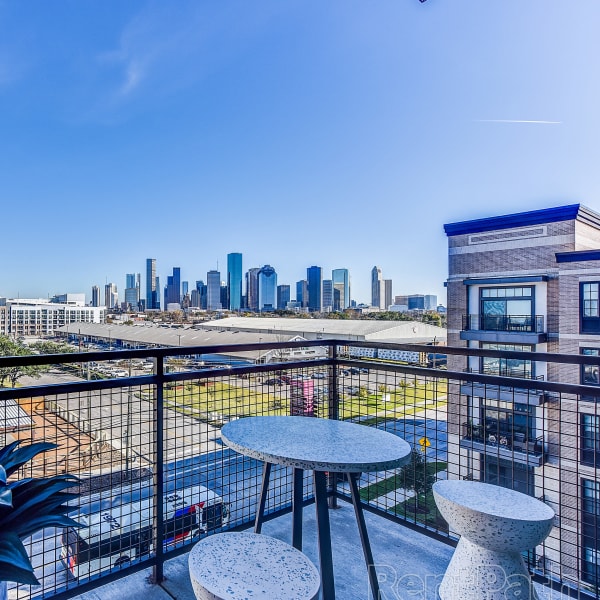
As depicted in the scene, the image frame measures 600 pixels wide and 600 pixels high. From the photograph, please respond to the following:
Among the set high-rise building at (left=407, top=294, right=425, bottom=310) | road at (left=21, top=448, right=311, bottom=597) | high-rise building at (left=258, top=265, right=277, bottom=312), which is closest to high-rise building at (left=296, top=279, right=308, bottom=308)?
high-rise building at (left=258, top=265, right=277, bottom=312)

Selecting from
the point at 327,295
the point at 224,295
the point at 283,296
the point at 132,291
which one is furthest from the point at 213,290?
the point at 327,295

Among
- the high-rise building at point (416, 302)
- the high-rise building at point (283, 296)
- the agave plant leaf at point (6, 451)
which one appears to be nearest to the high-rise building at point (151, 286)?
the high-rise building at point (283, 296)

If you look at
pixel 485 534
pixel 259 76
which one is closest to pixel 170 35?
pixel 259 76

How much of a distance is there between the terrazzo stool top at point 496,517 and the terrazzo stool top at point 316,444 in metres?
0.20

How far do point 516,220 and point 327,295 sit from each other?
20.3 ft

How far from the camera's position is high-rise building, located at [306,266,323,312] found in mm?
13320

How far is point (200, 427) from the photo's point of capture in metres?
1.91

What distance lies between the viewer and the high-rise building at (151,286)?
14.0 metres

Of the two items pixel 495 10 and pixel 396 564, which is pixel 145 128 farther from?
pixel 396 564

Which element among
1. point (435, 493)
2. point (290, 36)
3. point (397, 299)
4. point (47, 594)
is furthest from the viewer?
point (397, 299)

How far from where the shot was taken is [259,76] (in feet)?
29.3

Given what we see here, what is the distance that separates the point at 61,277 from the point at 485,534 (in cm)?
2091

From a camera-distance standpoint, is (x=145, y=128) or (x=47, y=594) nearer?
(x=47, y=594)

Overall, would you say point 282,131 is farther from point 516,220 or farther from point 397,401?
point 397,401
